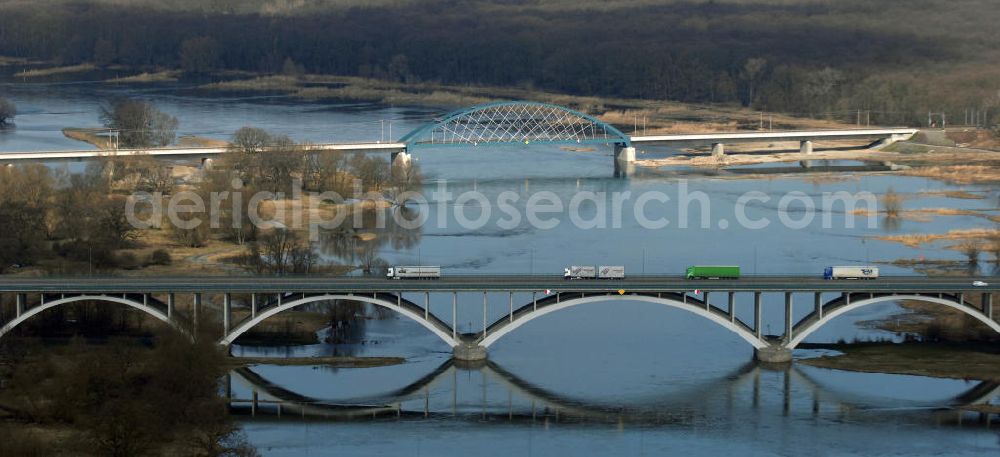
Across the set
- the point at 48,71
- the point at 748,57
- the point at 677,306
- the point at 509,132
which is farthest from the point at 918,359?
the point at 48,71

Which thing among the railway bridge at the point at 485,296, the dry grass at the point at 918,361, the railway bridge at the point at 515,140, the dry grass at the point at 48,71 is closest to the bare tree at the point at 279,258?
the railway bridge at the point at 485,296

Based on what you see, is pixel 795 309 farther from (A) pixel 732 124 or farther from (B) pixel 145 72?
(B) pixel 145 72

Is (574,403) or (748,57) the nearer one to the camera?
(574,403)

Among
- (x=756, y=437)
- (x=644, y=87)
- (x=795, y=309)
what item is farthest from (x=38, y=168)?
(x=644, y=87)

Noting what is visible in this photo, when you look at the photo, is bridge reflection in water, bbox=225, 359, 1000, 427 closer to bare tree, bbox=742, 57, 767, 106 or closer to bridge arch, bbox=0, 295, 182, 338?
bridge arch, bbox=0, 295, 182, 338

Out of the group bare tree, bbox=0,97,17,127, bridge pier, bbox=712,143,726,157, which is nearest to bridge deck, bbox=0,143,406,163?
bridge pier, bbox=712,143,726,157

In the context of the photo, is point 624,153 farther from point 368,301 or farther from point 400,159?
point 368,301

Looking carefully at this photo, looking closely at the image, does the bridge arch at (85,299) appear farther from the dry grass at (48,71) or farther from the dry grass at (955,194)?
the dry grass at (48,71)
